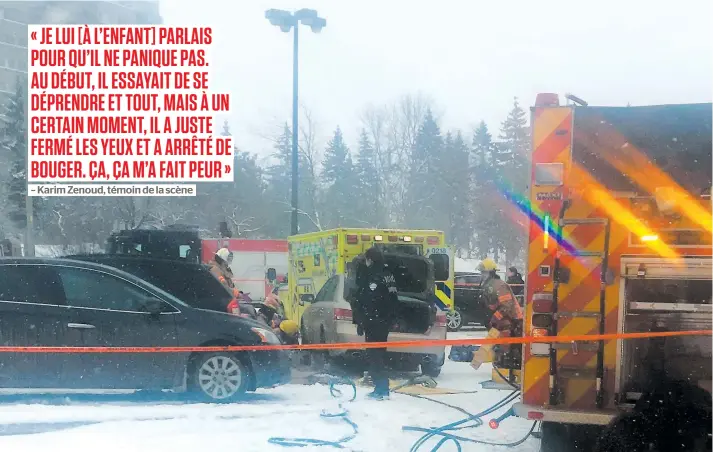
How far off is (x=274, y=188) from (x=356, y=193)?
4471mm

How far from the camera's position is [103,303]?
696 cm

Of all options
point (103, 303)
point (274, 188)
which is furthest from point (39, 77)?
point (274, 188)

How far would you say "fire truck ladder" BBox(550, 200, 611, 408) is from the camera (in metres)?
4.36

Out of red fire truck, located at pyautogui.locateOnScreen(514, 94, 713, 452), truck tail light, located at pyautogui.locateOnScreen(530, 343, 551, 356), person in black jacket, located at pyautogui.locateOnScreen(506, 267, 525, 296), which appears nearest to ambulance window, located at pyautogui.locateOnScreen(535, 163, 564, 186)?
red fire truck, located at pyautogui.locateOnScreen(514, 94, 713, 452)

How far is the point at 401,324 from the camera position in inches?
377

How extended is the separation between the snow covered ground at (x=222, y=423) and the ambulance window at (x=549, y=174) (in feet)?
7.28

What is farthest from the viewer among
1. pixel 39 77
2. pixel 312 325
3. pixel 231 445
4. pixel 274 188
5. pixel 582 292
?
pixel 274 188

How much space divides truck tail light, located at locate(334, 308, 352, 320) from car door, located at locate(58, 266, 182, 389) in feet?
9.03

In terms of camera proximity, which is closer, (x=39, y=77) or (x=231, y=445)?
(x=231, y=445)

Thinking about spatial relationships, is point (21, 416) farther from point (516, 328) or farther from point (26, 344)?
point (516, 328)

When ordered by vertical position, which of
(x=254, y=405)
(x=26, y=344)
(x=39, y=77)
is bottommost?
(x=254, y=405)

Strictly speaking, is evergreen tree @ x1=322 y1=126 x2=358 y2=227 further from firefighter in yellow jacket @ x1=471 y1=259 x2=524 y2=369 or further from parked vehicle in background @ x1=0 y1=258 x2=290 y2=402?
parked vehicle in background @ x1=0 y1=258 x2=290 y2=402

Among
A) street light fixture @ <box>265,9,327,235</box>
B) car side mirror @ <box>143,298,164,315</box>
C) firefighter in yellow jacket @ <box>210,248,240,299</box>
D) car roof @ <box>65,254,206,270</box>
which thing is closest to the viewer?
car side mirror @ <box>143,298,164,315</box>

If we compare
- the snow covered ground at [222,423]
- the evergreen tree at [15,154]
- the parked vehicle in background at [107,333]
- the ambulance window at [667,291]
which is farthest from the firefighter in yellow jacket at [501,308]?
the evergreen tree at [15,154]
